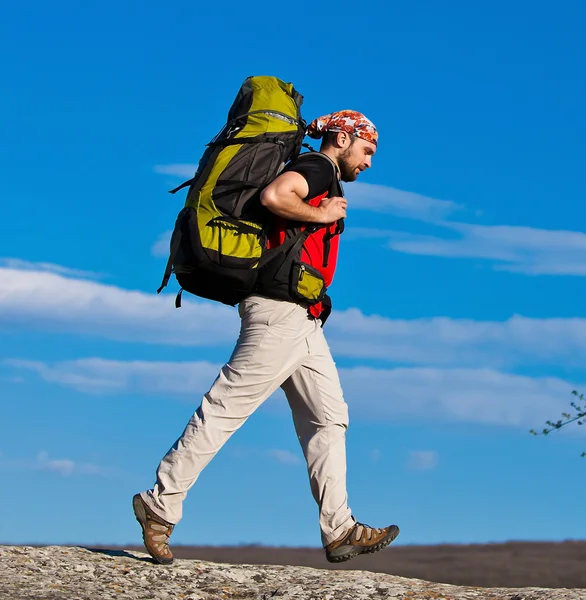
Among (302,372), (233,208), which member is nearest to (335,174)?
(233,208)

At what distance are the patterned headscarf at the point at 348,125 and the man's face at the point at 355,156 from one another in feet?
0.14

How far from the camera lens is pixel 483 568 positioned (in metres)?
7.09

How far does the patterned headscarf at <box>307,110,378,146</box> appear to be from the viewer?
19.9 feet

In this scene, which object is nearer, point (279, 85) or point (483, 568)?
point (279, 85)

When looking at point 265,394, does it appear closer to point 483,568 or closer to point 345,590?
point 345,590

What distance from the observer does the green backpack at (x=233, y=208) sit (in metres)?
5.64

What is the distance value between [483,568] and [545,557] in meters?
0.72

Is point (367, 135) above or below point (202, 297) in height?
above

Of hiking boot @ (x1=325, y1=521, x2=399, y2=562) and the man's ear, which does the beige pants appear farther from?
the man's ear

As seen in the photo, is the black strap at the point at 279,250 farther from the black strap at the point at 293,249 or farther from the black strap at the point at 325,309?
the black strap at the point at 325,309

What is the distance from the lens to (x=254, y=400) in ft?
19.4

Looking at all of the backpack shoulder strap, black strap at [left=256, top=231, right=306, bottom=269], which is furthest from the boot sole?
the backpack shoulder strap

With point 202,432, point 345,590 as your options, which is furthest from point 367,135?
point 345,590

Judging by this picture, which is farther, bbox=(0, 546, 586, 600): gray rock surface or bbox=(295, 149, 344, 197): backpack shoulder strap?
bbox=(295, 149, 344, 197): backpack shoulder strap
